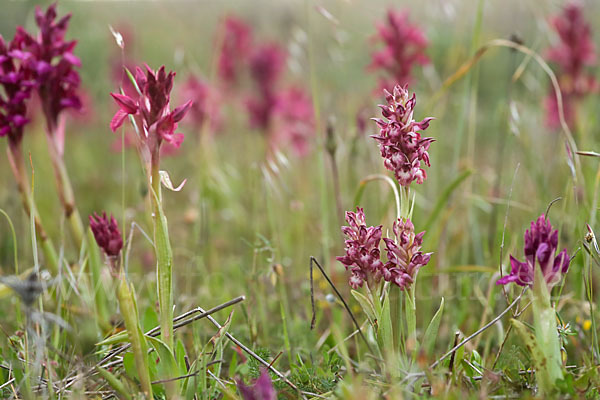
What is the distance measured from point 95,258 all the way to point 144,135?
70 centimetres

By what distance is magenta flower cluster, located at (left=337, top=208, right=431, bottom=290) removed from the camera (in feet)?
4.04

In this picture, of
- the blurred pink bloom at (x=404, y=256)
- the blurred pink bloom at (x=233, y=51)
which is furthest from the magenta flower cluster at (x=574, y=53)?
the blurred pink bloom at (x=404, y=256)

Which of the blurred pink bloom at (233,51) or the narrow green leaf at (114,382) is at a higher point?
the blurred pink bloom at (233,51)

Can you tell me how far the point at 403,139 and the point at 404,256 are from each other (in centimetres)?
26

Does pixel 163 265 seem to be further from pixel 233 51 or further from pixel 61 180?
pixel 233 51

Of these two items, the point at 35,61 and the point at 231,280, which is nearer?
the point at 35,61

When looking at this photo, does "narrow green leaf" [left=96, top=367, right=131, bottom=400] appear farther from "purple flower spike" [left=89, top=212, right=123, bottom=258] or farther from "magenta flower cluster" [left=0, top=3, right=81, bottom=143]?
"magenta flower cluster" [left=0, top=3, right=81, bottom=143]

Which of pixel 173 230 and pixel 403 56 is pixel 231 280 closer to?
pixel 173 230

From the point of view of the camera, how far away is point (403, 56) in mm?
2535

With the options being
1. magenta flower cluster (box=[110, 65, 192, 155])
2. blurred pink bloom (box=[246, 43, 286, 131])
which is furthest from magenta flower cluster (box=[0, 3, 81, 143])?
blurred pink bloom (box=[246, 43, 286, 131])

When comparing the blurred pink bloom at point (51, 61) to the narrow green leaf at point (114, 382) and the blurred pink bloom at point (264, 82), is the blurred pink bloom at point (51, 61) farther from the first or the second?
the blurred pink bloom at point (264, 82)

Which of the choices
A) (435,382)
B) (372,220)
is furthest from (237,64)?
(435,382)

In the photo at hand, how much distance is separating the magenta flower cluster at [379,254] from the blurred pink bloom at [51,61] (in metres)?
1.11

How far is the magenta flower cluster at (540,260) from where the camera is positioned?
1188mm
